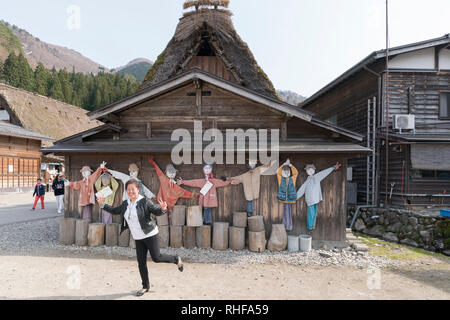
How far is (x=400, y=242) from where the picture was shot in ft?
34.8

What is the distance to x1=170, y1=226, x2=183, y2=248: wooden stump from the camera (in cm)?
766

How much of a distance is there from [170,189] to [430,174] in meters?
11.5

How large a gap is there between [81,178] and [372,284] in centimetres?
800

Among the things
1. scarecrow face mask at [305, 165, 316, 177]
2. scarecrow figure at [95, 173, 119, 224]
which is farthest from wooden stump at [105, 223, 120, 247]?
scarecrow face mask at [305, 165, 316, 177]

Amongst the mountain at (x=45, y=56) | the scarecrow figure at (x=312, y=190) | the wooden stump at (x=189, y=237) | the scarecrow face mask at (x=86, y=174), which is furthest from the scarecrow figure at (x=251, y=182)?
the mountain at (x=45, y=56)

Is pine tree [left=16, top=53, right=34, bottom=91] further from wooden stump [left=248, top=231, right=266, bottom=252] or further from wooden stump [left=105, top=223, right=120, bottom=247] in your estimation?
wooden stump [left=248, top=231, right=266, bottom=252]

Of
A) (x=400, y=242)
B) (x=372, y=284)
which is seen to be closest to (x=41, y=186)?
(x=372, y=284)

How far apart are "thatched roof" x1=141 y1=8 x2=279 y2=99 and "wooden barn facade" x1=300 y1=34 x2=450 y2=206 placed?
17.1ft

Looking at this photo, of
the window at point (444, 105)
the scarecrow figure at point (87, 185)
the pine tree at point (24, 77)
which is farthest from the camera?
the pine tree at point (24, 77)

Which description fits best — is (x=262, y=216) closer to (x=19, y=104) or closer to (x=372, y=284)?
(x=372, y=284)

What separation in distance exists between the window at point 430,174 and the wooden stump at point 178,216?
10.3 meters

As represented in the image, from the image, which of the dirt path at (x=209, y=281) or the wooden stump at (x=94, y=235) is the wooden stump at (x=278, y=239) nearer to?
the dirt path at (x=209, y=281)

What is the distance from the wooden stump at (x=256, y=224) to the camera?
747 cm

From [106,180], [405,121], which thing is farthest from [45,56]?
[405,121]
